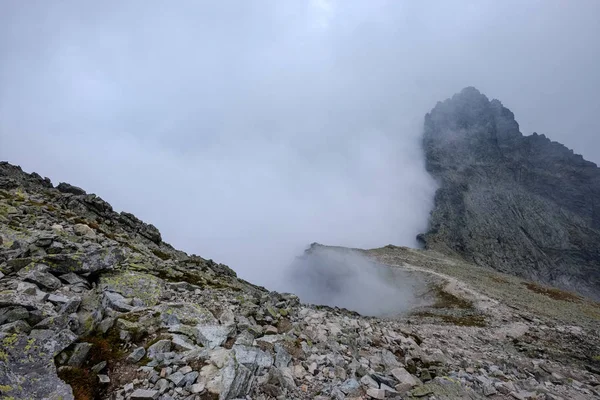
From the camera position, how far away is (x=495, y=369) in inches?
556

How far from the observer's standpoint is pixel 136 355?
936cm

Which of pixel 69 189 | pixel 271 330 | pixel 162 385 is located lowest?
pixel 162 385

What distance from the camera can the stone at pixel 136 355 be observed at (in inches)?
364

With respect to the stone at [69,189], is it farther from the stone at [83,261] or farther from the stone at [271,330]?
the stone at [271,330]

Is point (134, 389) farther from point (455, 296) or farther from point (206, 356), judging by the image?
point (455, 296)

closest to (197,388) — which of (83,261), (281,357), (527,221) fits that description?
(281,357)

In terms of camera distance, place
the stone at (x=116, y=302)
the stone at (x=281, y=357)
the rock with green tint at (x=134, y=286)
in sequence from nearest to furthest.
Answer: the stone at (x=281, y=357) < the stone at (x=116, y=302) < the rock with green tint at (x=134, y=286)

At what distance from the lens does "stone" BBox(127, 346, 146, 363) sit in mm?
9250

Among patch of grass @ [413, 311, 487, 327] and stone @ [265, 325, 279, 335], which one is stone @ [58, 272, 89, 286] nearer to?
stone @ [265, 325, 279, 335]

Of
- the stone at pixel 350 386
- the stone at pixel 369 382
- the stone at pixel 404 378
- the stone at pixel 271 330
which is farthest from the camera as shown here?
the stone at pixel 271 330

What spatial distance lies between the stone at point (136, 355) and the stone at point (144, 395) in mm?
1639

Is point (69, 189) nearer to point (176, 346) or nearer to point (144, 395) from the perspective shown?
point (176, 346)

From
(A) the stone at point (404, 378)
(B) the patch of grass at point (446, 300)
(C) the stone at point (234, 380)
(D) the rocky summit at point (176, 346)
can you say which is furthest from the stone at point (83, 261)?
(B) the patch of grass at point (446, 300)

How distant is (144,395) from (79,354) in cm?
286
